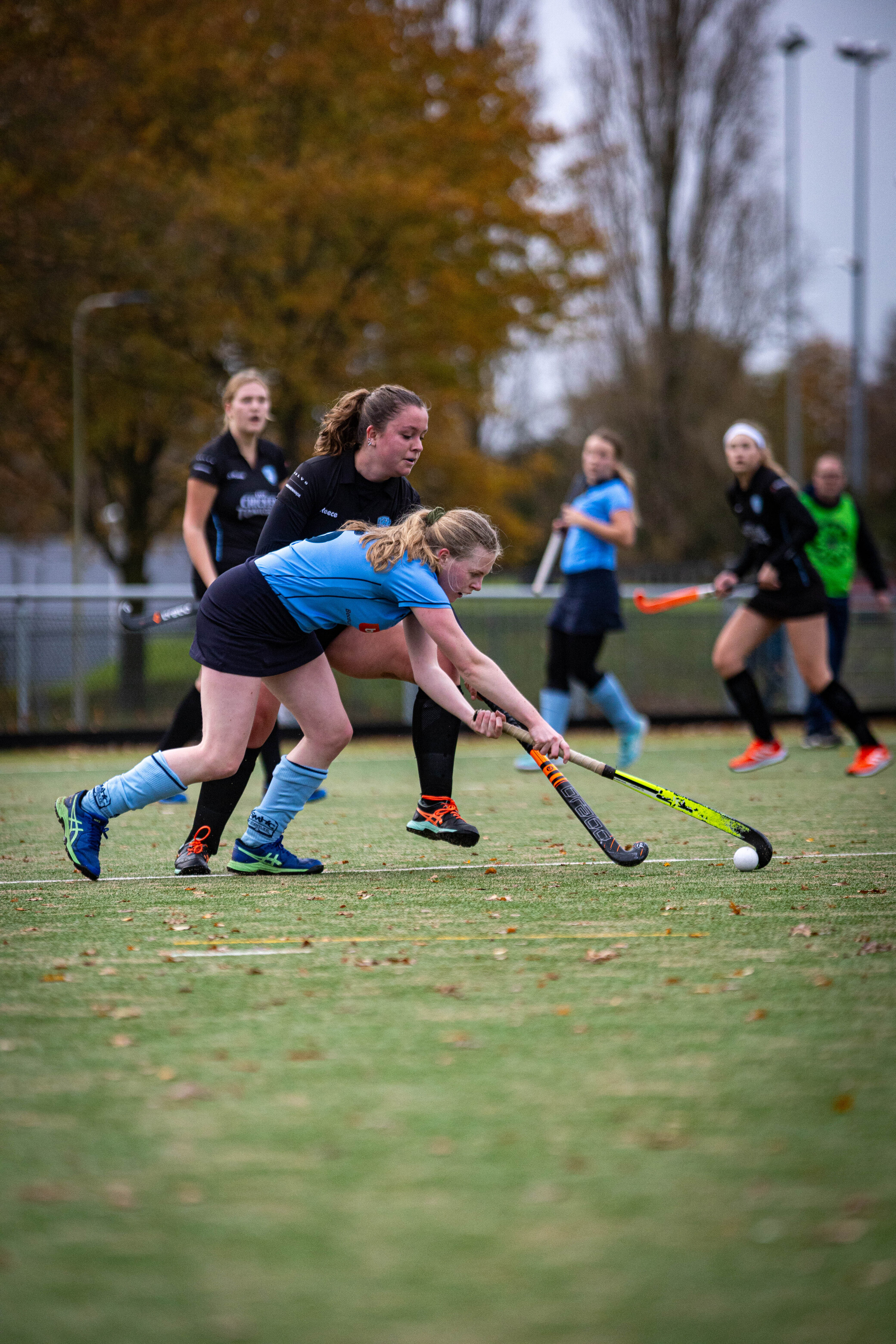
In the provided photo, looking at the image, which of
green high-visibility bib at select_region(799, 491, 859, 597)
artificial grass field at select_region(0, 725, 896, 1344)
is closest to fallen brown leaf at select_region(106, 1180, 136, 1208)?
artificial grass field at select_region(0, 725, 896, 1344)

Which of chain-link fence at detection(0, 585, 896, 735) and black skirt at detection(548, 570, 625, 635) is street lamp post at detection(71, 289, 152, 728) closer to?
chain-link fence at detection(0, 585, 896, 735)

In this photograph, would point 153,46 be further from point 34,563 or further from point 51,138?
point 34,563

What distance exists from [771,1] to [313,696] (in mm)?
23861

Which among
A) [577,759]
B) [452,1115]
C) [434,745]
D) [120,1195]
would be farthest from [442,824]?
[120,1195]

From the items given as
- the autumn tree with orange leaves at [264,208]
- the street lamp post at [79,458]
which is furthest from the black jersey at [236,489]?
the autumn tree with orange leaves at [264,208]

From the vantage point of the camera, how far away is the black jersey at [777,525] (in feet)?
28.4

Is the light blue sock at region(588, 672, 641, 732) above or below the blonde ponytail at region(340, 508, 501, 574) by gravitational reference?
below

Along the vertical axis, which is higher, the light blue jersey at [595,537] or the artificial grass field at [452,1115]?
the light blue jersey at [595,537]

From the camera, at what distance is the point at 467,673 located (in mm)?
4867

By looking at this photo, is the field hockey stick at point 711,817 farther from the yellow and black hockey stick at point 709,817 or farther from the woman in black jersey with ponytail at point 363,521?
the woman in black jersey with ponytail at point 363,521

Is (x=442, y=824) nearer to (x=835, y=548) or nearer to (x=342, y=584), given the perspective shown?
(x=342, y=584)

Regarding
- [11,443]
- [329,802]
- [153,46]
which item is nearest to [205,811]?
[329,802]

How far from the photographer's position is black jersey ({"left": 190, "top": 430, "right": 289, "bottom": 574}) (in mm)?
Result: 7102

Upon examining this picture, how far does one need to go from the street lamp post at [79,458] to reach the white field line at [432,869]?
27.3ft
